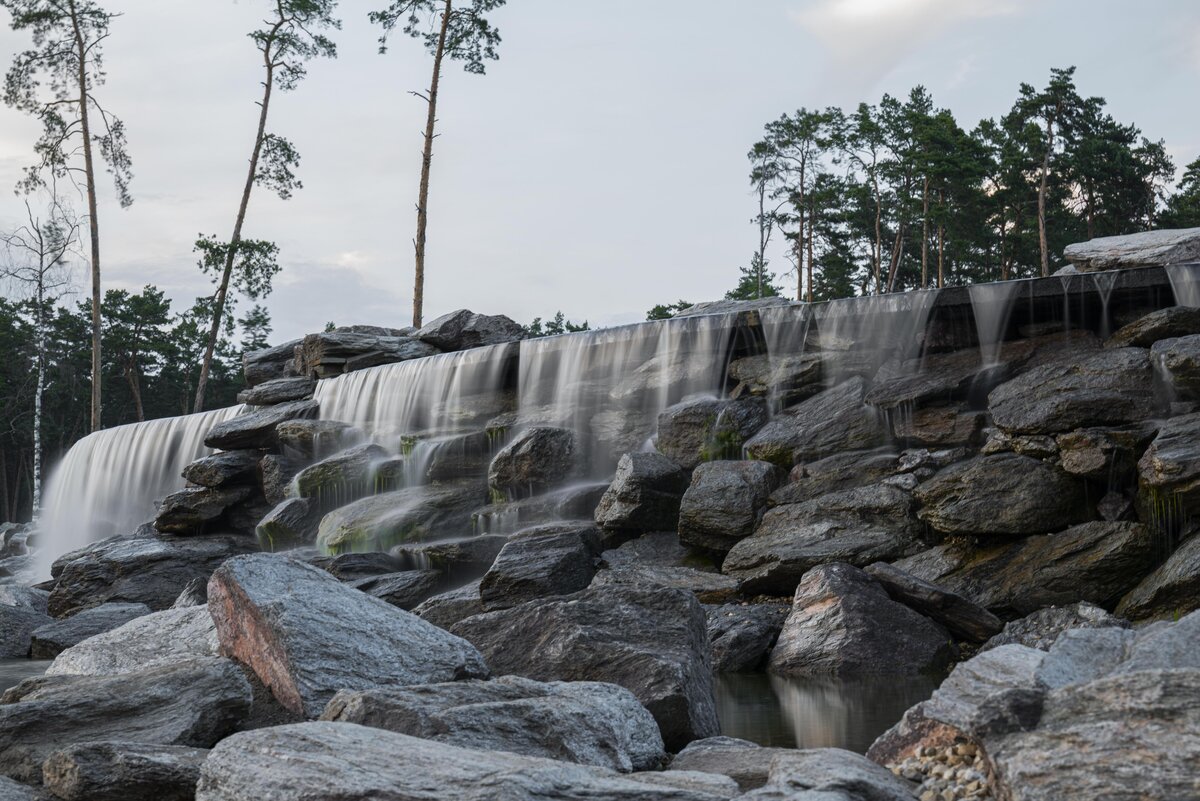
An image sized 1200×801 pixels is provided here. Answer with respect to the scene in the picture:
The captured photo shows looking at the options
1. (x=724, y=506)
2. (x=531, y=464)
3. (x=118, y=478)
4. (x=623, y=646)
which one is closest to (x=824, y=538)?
(x=724, y=506)

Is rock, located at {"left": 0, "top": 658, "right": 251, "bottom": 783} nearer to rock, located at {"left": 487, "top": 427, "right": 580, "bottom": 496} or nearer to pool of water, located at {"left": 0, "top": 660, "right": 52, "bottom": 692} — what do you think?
pool of water, located at {"left": 0, "top": 660, "right": 52, "bottom": 692}

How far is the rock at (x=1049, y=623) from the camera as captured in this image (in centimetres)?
825

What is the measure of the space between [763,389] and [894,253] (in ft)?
110

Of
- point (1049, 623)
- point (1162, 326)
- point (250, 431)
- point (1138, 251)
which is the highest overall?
point (1138, 251)

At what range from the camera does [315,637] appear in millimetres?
5309

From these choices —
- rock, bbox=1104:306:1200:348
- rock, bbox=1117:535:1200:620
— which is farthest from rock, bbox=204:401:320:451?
rock, bbox=1117:535:1200:620

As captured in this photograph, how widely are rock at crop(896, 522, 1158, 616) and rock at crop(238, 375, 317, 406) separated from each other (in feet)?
50.7

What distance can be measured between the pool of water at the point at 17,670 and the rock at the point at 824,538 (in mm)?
6904

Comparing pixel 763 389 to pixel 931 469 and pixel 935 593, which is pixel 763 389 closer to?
pixel 931 469

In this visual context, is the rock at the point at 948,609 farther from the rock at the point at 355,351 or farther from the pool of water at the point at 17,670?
the rock at the point at 355,351

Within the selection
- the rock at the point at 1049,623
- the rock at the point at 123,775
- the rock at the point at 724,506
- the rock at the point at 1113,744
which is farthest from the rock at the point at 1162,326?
the rock at the point at 123,775

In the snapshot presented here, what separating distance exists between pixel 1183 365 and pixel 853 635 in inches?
184

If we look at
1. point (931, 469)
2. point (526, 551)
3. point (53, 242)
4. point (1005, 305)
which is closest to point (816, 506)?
point (931, 469)

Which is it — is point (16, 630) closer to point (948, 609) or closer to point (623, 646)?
point (623, 646)
